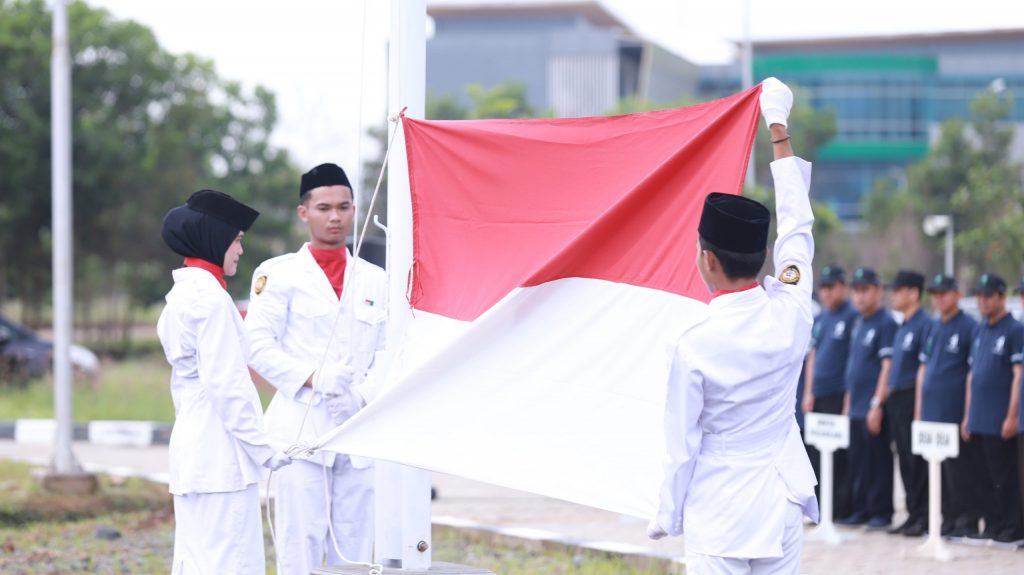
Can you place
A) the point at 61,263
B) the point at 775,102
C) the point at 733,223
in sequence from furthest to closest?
the point at 61,263 → the point at 775,102 → the point at 733,223

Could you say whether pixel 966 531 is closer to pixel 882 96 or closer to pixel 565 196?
pixel 565 196

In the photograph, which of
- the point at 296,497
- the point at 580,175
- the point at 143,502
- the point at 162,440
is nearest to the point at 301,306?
the point at 296,497

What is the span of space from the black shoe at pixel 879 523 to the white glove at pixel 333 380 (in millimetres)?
6814

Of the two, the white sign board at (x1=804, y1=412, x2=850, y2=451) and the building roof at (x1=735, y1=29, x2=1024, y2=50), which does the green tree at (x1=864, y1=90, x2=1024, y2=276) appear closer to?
the white sign board at (x1=804, y1=412, x2=850, y2=451)

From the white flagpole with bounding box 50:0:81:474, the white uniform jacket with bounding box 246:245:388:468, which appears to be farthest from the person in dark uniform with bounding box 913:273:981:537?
the white flagpole with bounding box 50:0:81:474

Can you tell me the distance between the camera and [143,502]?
1191cm

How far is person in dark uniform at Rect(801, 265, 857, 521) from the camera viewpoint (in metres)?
12.1

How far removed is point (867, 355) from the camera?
1171cm

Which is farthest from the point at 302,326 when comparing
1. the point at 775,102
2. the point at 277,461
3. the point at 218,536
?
the point at 775,102

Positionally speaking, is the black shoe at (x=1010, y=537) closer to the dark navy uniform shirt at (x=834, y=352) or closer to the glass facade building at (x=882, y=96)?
the dark navy uniform shirt at (x=834, y=352)

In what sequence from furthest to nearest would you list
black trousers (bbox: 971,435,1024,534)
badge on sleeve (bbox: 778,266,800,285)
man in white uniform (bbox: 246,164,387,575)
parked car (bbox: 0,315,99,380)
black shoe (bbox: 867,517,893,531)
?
parked car (bbox: 0,315,99,380) < black shoe (bbox: 867,517,893,531) < black trousers (bbox: 971,435,1024,534) < man in white uniform (bbox: 246,164,387,575) < badge on sleeve (bbox: 778,266,800,285)

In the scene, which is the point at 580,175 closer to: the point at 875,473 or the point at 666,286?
the point at 666,286

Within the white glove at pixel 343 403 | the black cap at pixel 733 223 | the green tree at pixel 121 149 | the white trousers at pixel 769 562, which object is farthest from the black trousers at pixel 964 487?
the green tree at pixel 121 149

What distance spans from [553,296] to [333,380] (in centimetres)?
117
